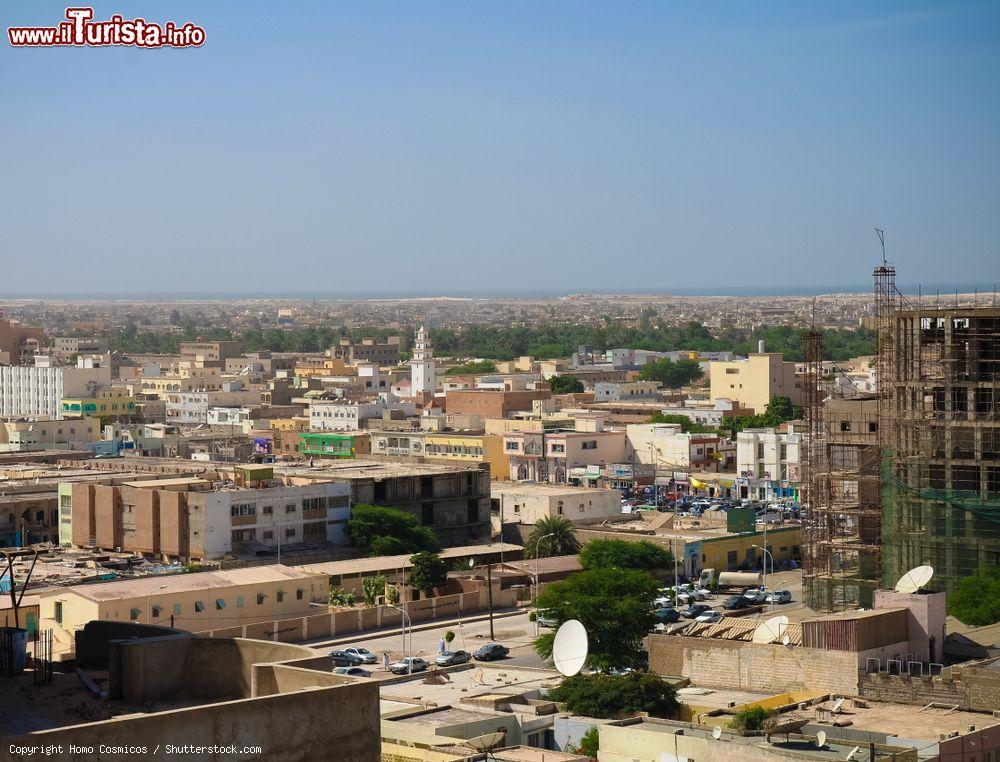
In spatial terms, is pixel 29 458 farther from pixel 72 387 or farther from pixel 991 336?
pixel 991 336

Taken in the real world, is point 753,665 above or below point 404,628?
above

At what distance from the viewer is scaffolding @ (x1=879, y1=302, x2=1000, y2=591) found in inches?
1272

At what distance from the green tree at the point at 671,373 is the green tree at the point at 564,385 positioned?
14239 millimetres

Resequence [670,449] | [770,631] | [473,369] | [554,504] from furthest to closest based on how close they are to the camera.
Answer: [473,369], [670,449], [554,504], [770,631]

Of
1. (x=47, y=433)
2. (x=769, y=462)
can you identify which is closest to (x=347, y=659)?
(x=769, y=462)

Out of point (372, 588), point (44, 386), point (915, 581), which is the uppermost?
point (44, 386)

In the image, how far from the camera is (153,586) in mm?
34562

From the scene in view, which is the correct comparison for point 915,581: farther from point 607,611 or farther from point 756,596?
point 756,596

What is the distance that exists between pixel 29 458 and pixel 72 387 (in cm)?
2605

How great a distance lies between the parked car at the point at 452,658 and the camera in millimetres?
30672

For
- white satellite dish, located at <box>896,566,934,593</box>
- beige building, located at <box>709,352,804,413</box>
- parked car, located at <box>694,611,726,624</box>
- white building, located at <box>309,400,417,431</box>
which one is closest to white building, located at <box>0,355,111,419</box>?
white building, located at <box>309,400,417,431</box>

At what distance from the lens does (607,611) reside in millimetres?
29375

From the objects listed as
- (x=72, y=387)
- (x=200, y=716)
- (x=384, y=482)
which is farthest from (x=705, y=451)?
(x=200, y=716)

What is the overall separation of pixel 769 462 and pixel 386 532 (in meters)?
23.0
